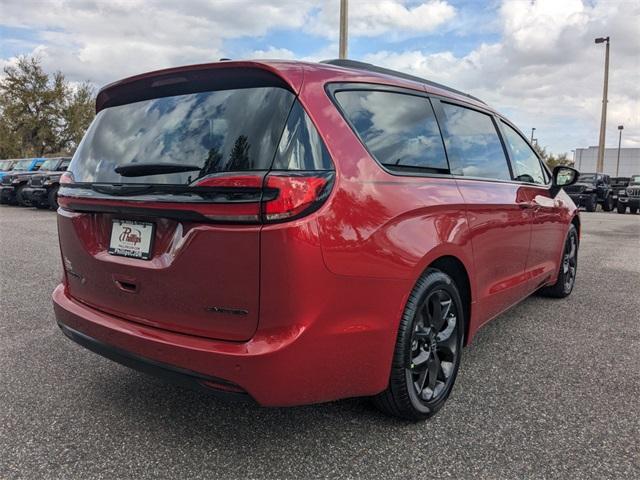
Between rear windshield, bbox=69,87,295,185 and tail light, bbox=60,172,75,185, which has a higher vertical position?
rear windshield, bbox=69,87,295,185

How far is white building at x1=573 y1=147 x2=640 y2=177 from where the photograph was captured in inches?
3014

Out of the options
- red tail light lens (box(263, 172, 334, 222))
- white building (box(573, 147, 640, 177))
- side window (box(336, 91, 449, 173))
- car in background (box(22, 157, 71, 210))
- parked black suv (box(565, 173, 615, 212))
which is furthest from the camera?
white building (box(573, 147, 640, 177))

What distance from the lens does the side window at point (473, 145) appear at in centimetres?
303

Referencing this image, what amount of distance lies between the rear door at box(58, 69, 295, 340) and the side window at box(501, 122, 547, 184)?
2.38m

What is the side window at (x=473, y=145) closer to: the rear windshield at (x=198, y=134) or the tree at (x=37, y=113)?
the rear windshield at (x=198, y=134)

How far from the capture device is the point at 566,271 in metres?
5.16

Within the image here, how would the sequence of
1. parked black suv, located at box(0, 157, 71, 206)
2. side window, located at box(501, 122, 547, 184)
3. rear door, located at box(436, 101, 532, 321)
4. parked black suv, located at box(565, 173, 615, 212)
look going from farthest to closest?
parked black suv, located at box(565, 173, 615, 212) < parked black suv, located at box(0, 157, 71, 206) < side window, located at box(501, 122, 547, 184) < rear door, located at box(436, 101, 532, 321)

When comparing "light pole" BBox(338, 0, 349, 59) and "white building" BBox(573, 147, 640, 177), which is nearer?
"light pole" BBox(338, 0, 349, 59)

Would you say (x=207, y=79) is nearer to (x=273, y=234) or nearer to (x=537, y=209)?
(x=273, y=234)

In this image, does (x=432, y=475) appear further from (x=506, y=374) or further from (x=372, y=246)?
(x=506, y=374)

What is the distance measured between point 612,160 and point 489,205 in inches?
3547

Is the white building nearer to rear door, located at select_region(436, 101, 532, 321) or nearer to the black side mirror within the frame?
the black side mirror

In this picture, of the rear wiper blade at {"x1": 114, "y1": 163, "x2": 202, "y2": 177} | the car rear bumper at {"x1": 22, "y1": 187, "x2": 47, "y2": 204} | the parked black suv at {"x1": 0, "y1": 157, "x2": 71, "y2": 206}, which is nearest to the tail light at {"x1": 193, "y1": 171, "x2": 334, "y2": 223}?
the rear wiper blade at {"x1": 114, "y1": 163, "x2": 202, "y2": 177}

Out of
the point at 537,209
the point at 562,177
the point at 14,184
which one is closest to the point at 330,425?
the point at 537,209
